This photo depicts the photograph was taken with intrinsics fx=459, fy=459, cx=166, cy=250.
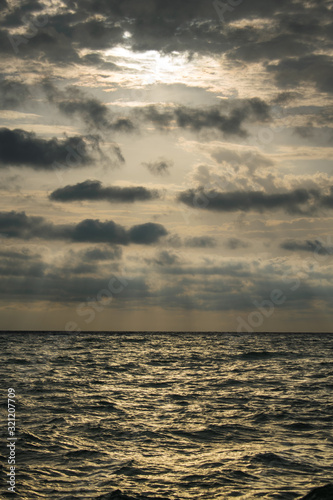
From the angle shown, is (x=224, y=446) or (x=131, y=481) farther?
(x=224, y=446)

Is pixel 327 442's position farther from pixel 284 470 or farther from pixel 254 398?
pixel 254 398

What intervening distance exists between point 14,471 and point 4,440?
3642 millimetres

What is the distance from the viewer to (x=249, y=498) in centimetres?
1230

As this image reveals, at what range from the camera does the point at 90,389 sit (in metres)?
32.3

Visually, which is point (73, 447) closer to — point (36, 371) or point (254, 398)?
point (254, 398)

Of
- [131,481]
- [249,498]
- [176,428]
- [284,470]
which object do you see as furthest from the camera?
[176,428]

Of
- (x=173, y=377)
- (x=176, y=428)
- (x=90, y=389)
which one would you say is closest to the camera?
(x=176, y=428)

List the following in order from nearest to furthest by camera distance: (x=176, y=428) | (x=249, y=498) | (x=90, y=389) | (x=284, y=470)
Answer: (x=249, y=498) → (x=284, y=470) → (x=176, y=428) → (x=90, y=389)

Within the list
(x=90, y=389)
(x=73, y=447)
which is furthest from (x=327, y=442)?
(x=90, y=389)

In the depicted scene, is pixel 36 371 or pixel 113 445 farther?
pixel 36 371

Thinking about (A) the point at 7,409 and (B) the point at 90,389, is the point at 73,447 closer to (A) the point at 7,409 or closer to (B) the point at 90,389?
(A) the point at 7,409

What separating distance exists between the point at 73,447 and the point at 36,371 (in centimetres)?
2768

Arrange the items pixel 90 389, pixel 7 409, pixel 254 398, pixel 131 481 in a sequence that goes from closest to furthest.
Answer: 1. pixel 131 481
2. pixel 7 409
3. pixel 254 398
4. pixel 90 389

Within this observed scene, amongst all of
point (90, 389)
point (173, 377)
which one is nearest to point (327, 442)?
point (90, 389)
